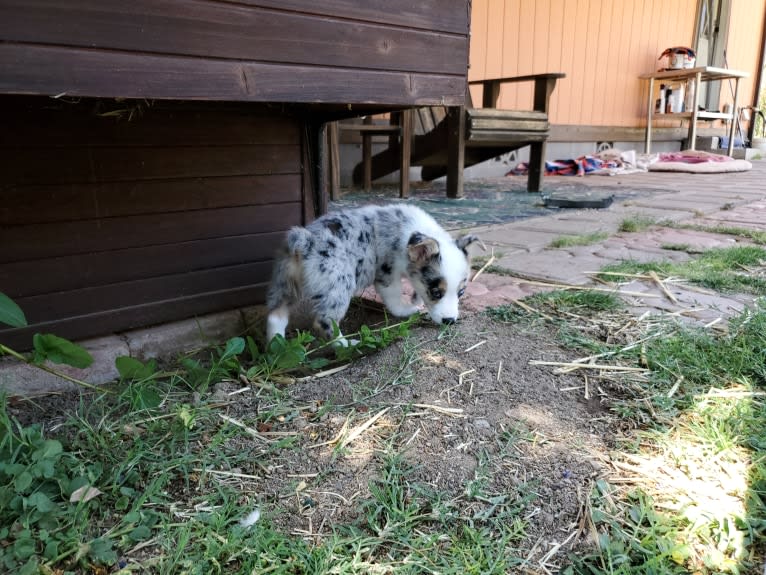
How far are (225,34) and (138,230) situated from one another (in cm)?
112

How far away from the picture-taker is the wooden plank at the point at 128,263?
7.14ft

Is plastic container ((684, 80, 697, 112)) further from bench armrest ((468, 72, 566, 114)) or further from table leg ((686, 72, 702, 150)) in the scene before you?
bench armrest ((468, 72, 566, 114))

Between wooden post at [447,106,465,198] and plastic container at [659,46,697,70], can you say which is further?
plastic container at [659,46,697,70]

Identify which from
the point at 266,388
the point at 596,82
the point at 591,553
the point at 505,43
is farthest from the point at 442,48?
the point at 596,82

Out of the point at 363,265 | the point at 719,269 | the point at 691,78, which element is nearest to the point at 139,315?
the point at 363,265

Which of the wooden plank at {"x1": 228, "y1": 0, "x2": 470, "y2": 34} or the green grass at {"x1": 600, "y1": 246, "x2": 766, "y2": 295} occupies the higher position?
the wooden plank at {"x1": 228, "y1": 0, "x2": 470, "y2": 34}

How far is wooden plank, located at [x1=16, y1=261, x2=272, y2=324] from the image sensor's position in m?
2.23

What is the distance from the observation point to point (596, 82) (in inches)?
400

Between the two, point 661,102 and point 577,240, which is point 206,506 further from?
point 661,102

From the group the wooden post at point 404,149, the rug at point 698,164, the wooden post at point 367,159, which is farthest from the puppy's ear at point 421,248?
the rug at point 698,164

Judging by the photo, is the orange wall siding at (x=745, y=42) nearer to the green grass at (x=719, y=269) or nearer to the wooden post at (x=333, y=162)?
the wooden post at (x=333, y=162)

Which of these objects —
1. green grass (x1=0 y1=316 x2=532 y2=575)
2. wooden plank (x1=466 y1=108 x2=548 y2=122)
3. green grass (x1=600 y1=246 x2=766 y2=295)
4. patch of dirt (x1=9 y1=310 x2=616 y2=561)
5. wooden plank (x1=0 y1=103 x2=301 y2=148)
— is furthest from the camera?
wooden plank (x1=466 y1=108 x2=548 y2=122)

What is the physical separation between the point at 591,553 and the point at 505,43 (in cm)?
823

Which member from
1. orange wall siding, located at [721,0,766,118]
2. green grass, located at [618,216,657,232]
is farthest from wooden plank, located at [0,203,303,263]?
orange wall siding, located at [721,0,766,118]
